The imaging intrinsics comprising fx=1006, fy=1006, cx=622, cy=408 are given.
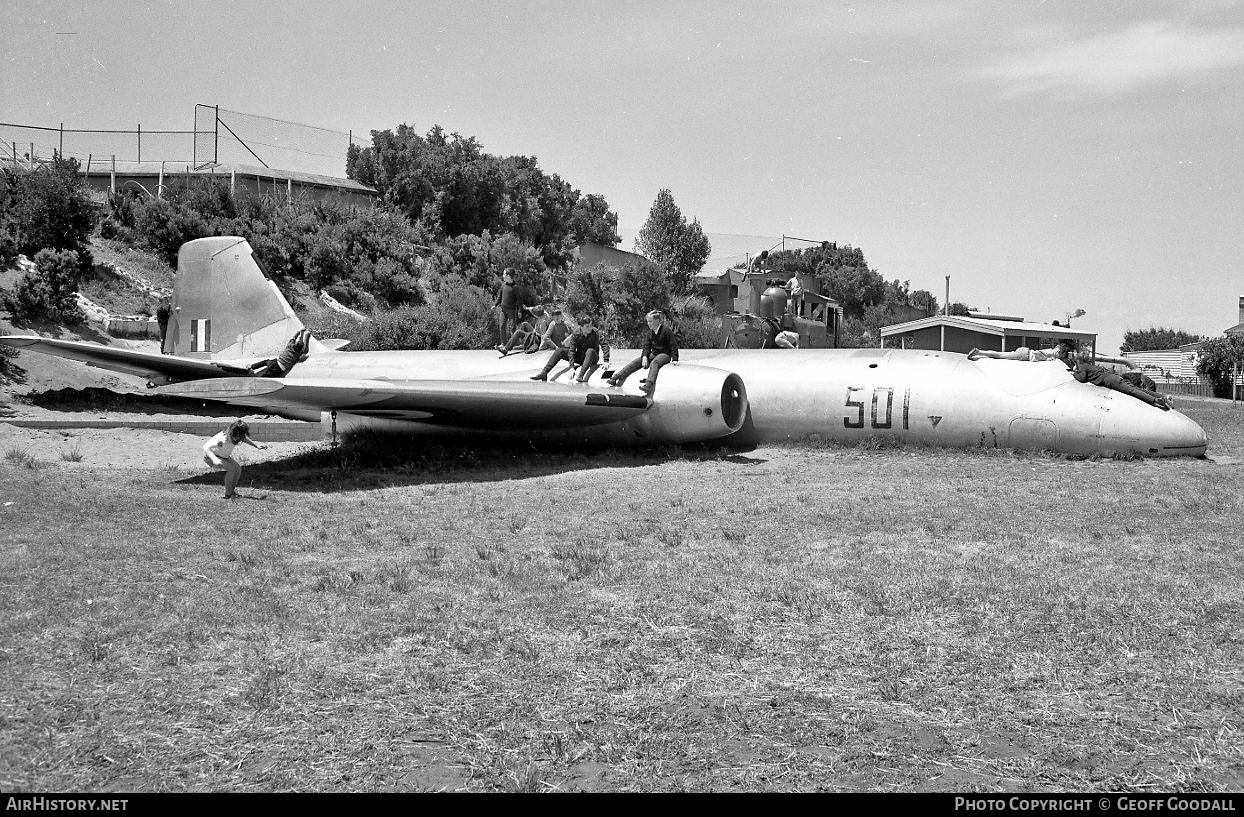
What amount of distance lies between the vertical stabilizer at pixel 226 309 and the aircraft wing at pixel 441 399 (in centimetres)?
447

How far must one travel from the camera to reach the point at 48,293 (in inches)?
1129

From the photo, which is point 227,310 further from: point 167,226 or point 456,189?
point 456,189

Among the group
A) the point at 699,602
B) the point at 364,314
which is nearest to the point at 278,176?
the point at 364,314

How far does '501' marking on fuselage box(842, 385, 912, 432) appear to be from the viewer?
47.9 feet

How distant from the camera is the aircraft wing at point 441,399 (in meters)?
12.9

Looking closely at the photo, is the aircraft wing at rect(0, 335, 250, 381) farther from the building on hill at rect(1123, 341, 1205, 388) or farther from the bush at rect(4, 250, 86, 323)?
the building on hill at rect(1123, 341, 1205, 388)

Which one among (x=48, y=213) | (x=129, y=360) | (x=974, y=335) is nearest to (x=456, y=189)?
(x=48, y=213)

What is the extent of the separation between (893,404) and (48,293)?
2488 centimetres

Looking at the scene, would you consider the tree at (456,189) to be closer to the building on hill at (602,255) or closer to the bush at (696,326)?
the building on hill at (602,255)

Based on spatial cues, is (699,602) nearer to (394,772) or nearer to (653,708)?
(653,708)

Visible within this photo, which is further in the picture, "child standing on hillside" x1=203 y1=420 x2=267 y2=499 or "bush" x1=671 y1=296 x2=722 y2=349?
"bush" x1=671 y1=296 x2=722 y2=349

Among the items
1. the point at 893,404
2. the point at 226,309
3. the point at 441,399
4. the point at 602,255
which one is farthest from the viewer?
the point at 602,255

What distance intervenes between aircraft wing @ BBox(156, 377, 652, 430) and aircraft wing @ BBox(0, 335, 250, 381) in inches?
74.6

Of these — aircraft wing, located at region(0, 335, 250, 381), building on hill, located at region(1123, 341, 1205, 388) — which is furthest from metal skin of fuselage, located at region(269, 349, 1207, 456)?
building on hill, located at region(1123, 341, 1205, 388)
